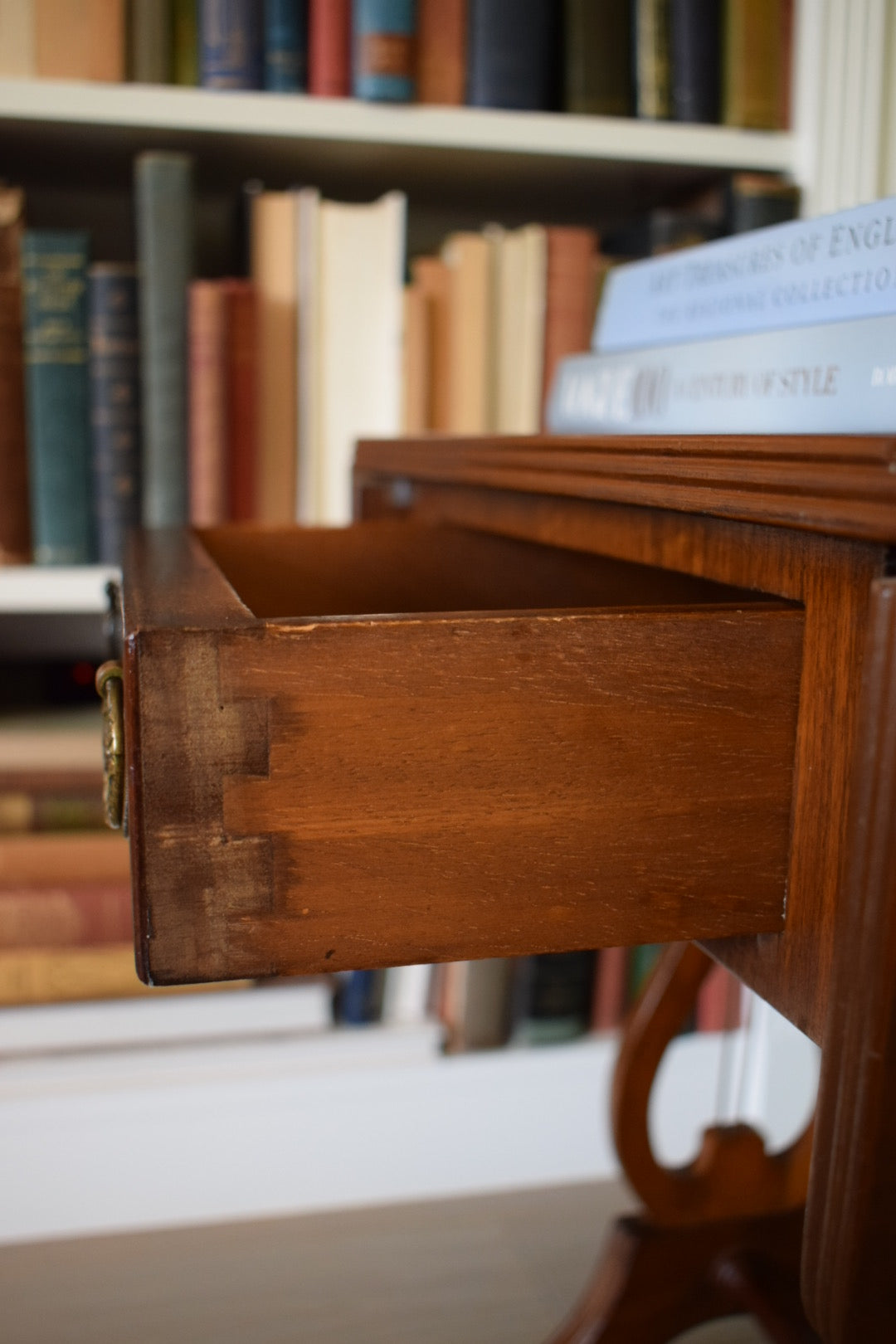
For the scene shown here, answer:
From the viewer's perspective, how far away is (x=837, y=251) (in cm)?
→ 48

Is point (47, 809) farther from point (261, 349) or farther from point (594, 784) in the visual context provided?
point (594, 784)

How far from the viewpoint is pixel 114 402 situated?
1.05 metres

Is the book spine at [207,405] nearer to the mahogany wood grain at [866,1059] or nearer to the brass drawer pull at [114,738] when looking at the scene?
the brass drawer pull at [114,738]

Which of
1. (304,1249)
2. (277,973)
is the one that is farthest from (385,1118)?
(277,973)

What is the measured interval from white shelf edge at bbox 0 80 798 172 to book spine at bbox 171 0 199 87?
4cm

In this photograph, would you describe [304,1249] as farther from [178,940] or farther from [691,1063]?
[178,940]

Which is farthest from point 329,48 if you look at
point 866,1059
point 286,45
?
point 866,1059

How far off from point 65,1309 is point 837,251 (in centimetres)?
103

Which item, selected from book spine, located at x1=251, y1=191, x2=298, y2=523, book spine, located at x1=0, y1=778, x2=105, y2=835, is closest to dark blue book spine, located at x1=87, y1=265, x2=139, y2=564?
book spine, located at x1=251, y1=191, x2=298, y2=523

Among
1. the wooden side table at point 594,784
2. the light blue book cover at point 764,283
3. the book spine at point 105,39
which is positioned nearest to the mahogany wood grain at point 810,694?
the wooden side table at point 594,784

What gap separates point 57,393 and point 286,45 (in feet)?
1.19

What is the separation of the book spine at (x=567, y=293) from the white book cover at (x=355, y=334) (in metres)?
0.14

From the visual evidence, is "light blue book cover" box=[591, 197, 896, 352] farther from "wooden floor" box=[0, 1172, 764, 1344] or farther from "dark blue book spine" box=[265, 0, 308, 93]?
"wooden floor" box=[0, 1172, 764, 1344]

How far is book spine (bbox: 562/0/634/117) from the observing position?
41.2 inches
